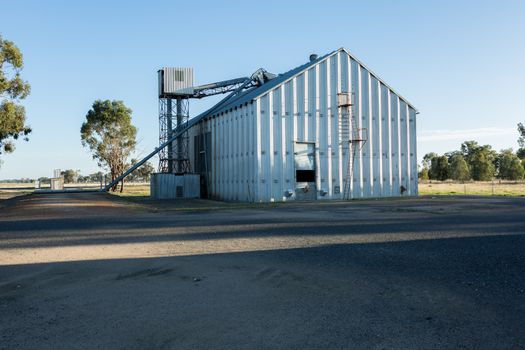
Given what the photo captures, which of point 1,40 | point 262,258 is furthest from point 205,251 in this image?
point 1,40

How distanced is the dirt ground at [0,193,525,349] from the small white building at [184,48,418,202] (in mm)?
16093

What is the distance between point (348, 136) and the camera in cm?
2931

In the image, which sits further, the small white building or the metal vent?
the metal vent

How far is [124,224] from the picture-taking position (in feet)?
48.0

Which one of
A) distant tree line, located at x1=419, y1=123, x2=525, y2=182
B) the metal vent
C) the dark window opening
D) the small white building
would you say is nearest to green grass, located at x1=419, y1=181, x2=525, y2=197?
the small white building

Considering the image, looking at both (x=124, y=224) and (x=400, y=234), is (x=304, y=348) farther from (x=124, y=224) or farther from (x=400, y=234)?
(x=124, y=224)

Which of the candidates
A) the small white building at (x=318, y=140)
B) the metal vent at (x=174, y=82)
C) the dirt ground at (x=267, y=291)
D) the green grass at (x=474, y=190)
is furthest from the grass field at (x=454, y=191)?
the dirt ground at (x=267, y=291)

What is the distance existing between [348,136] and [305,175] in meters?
4.24

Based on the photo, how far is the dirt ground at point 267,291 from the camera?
4070 millimetres

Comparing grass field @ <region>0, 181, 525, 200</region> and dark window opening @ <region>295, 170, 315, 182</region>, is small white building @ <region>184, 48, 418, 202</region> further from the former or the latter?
grass field @ <region>0, 181, 525, 200</region>

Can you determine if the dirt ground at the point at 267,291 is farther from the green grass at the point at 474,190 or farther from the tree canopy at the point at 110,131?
the tree canopy at the point at 110,131

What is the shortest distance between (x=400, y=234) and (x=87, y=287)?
787 cm

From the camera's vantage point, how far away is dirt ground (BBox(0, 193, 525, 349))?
407 cm

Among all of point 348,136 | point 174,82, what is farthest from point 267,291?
point 174,82
